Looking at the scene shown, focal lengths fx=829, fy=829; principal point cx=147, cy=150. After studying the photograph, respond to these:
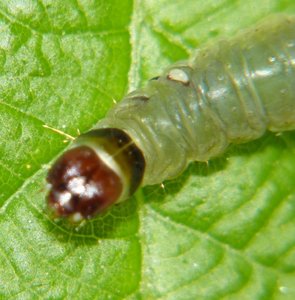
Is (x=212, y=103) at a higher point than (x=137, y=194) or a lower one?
higher

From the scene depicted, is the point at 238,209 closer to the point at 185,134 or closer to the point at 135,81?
the point at 185,134

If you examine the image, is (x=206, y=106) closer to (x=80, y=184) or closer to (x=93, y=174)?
(x=93, y=174)

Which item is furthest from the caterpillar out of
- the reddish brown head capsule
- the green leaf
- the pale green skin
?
the green leaf

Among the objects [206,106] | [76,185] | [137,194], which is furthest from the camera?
[137,194]

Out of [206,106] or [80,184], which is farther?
[206,106]

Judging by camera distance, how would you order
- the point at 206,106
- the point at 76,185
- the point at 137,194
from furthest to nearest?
the point at 137,194
the point at 206,106
the point at 76,185

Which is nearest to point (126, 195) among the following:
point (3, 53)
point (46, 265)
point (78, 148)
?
point (78, 148)

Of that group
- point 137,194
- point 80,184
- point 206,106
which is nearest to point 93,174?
point 80,184

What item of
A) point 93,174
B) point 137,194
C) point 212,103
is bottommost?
point 137,194
